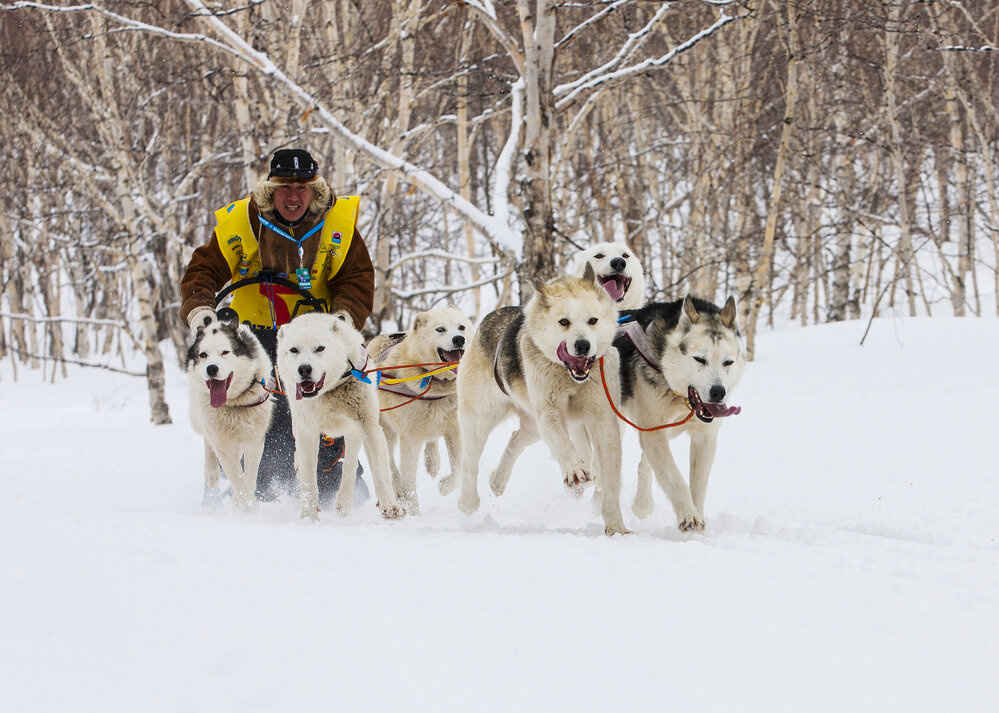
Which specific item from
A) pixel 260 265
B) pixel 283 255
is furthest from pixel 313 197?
pixel 260 265

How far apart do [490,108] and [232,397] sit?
30.5 feet

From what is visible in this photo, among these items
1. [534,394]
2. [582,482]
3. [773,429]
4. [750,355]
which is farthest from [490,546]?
[750,355]

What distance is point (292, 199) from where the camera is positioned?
170 inches

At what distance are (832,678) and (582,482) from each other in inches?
65.7

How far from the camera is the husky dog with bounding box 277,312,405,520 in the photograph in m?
3.93

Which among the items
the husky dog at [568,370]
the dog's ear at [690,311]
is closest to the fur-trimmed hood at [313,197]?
the husky dog at [568,370]

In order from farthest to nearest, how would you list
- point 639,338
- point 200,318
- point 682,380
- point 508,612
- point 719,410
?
point 200,318 < point 639,338 < point 682,380 < point 719,410 < point 508,612

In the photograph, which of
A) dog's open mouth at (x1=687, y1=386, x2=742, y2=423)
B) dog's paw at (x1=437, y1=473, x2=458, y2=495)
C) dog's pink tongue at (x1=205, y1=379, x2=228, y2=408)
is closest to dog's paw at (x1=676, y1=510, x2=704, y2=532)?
dog's open mouth at (x1=687, y1=386, x2=742, y2=423)

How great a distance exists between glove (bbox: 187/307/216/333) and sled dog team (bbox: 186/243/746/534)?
3 cm

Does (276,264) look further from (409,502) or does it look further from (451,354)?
(409,502)

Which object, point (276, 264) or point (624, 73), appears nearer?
point (276, 264)

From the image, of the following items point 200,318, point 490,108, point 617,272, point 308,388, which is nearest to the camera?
point 308,388

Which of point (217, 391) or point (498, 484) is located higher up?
point (217, 391)

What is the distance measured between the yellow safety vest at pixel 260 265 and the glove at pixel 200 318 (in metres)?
0.35
